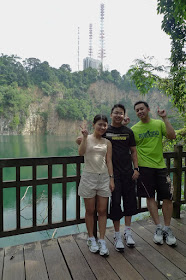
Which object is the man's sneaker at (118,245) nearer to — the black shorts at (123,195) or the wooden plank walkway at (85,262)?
the wooden plank walkway at (85,262)

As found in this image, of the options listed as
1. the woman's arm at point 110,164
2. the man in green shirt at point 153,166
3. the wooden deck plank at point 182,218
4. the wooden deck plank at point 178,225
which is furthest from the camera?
the wooden deck plank at point 182,218

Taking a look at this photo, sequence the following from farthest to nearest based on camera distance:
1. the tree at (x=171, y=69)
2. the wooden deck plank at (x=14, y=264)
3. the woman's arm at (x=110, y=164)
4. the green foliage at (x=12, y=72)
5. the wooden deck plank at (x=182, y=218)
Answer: the green foliage at (x=12, y=72) < the tree at (x=171, y=69) < the wooden deck plank at (x=182, y=218) < the woman's arm at (x=110, y=164) < the wooden deck plank at (x=14, y=264)

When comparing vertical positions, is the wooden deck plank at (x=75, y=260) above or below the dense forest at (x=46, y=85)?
below

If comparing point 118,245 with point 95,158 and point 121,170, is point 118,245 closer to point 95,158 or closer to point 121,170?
point 121,170

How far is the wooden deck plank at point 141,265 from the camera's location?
Answer: 1.41 metres

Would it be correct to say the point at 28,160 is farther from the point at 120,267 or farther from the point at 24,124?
the point at 24,124

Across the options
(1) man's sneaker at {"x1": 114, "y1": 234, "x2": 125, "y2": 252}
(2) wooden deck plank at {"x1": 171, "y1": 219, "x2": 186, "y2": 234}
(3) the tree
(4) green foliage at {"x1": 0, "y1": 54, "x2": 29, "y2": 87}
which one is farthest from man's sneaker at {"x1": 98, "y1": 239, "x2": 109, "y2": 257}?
(4) green foliage at {"x1": 0, "y1": 54, "x2": 29, "y2": 87}

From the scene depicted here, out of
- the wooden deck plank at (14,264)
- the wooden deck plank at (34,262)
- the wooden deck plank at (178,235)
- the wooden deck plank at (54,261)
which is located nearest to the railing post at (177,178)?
the wooden deck plank at (178,235)

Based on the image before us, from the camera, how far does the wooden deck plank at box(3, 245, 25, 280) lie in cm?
140

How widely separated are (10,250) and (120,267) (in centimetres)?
88

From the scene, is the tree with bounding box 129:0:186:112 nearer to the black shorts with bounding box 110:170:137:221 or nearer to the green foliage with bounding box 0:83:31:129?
the black shorts with bounding box 110:170:137:221

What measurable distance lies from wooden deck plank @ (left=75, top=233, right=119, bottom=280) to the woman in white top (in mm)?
44

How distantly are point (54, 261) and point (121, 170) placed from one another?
33.6 inches

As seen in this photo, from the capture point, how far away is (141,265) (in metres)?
1.52
